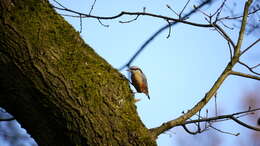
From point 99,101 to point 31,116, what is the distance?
26 centimetres

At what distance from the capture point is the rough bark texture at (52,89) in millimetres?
1263

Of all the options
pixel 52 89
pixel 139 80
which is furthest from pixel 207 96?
pixel 139 80

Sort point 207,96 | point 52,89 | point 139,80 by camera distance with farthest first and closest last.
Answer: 1. point 139,80
2. point 207,96
3. point 52,89

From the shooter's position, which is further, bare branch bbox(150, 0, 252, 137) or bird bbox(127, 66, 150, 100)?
bird bbox(127, 66, 150, 100)

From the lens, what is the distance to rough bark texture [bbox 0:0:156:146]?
1263 millimetres

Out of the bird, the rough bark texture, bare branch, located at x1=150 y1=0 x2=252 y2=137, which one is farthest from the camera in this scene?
the bird

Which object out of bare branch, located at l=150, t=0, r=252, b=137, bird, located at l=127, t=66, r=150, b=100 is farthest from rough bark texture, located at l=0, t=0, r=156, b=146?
bird, located at l=127, t=66, r=150, b=100

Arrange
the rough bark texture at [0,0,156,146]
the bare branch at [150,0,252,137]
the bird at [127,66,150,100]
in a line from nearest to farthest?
the rough bark texture at [0,0,156,146] < the bare branch at [150,0,252,137] < the bird at [127,66,150,100]

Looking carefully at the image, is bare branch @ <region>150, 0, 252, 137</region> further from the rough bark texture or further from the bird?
the bird

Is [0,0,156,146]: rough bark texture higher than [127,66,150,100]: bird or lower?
lower

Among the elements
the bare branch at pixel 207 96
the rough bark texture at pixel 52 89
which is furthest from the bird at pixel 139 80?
the rough bark texture at pixel 52 89

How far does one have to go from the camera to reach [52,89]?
1.27 m

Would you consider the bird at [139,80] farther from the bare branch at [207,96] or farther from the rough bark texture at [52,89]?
the rough bark texture at [52,89]

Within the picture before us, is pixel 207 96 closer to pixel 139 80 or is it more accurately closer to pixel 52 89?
pixel 52 89
